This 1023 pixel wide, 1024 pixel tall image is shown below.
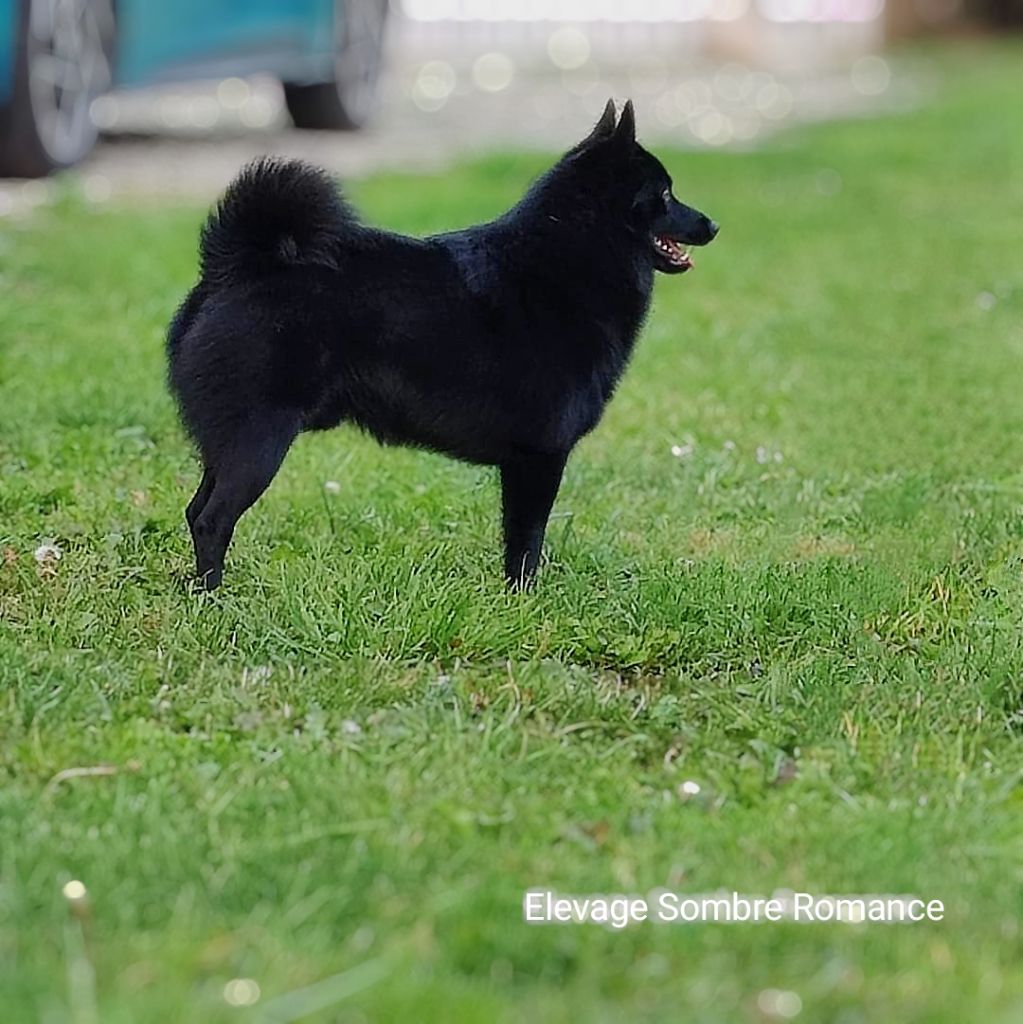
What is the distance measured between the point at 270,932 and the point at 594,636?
128 cm

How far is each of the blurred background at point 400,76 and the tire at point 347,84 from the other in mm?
12

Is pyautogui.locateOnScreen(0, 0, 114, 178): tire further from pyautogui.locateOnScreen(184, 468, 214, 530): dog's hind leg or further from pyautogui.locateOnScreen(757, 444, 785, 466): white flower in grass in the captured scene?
pyautogui.locateOnScreen(184, 468, 214, 530): dog's hind leg

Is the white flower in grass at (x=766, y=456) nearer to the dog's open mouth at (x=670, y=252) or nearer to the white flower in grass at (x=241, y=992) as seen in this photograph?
the dog's open mouth at (x=670, y=252)

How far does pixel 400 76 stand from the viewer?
14.8 m

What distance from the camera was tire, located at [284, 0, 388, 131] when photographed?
10492 mm

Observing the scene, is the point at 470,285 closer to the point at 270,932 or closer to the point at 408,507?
the point at 408,507

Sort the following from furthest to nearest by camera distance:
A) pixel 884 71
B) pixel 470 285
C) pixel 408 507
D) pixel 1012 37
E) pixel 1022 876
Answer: pixel 1012 37
pixel 884 71
pixel 408 507
pixel 470 285
pixel 1022 876

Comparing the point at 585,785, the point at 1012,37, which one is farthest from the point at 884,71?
the point at 585,785

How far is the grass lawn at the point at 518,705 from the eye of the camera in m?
2.20

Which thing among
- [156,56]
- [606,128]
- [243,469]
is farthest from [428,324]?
[156,56]

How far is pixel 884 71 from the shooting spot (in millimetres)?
17141

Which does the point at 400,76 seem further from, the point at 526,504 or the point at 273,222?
the point at 273,222

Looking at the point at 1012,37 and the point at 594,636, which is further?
the point at 1012,37

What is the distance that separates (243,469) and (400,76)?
1202 cm
